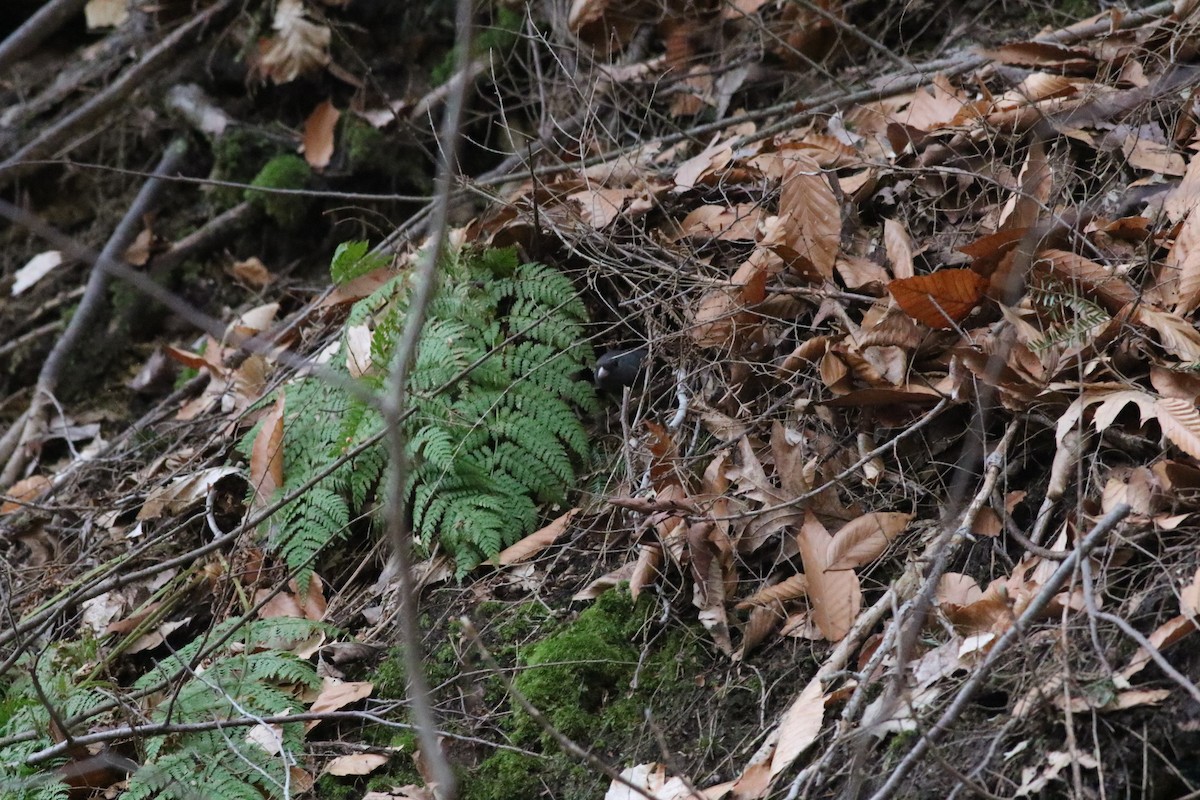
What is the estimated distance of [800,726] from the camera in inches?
89.7

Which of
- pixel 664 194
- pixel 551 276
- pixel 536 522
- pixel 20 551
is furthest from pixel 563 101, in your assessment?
pixel 20 551

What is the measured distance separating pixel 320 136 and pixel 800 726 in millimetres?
4052

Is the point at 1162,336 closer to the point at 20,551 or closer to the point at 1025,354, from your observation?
the point at 1025,354

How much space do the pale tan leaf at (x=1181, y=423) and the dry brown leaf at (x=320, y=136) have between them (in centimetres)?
406

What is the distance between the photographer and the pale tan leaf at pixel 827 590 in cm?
248

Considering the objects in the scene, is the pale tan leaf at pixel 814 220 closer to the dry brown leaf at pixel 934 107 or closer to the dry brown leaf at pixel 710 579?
the dry brown leaf at pixel 934 107

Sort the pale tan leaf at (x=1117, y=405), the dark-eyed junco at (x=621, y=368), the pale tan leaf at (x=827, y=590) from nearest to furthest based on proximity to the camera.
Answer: the pale tan leaf at (x=1117, y=405)
the pale tan leaf at (x=827, y=590)
the dark-eyed junco at (x=621, y=368)

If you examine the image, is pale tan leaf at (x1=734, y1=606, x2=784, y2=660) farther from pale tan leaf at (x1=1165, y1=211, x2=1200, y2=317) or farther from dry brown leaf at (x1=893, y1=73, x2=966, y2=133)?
dry brown leaf at (x1=893, y1=73, x2=966, y2=133)

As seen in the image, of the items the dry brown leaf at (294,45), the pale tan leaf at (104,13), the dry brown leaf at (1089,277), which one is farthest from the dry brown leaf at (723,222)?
the pale tan leaf at (104,13)

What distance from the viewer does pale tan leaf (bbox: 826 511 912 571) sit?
256 cm

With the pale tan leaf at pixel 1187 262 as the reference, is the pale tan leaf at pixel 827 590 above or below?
below

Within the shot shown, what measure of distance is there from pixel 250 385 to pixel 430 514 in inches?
58.3

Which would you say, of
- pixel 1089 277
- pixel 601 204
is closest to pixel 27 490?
pixel 601 204

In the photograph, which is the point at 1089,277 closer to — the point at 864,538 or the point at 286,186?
the point at 864,538
